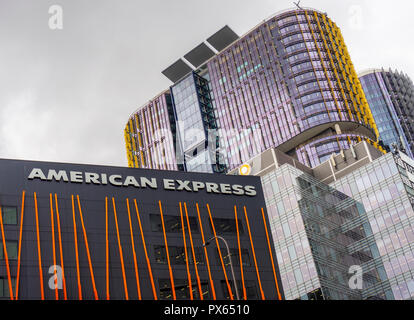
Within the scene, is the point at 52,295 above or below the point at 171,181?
below

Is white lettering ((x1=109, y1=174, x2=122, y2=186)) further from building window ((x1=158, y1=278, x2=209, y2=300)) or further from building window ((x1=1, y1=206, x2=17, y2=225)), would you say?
building window ((x1=158, y1=278, x2=209, y2=300))

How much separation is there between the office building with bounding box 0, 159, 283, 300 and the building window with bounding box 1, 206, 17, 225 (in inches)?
4.5

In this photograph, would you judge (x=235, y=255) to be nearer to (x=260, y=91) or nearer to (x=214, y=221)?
(x=214, y=221)

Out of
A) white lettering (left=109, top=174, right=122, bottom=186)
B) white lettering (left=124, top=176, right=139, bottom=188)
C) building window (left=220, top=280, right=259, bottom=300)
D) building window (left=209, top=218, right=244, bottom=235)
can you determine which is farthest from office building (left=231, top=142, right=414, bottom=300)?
white lettering (left=109, top=174, right=122, bottom=186)

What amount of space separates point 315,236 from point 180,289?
134 ft

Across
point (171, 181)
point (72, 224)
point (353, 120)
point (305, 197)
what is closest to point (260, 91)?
point (353, 120)

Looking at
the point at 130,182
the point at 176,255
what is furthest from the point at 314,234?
the point at 130,182

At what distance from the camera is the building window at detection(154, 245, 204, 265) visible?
246ft

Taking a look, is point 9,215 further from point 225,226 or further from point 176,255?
point 225,226

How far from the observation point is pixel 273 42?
19712 cm

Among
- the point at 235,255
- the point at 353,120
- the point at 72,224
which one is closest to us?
the point at 72,224

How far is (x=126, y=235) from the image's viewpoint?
74812 mm
